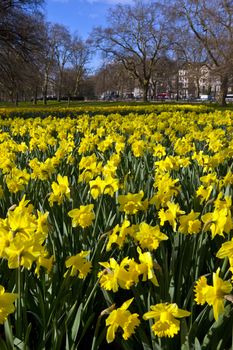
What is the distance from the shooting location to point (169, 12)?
3234 cm

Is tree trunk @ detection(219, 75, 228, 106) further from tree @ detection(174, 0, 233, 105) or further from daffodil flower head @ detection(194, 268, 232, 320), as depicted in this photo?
daffodil flower head @ detection(194, 268, 232, 320)

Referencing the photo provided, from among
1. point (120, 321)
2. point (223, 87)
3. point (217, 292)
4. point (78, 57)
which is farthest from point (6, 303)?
point (78, 57)

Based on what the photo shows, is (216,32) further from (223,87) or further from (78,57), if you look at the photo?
(78,57)

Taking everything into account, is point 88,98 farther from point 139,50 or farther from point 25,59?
point 25,59

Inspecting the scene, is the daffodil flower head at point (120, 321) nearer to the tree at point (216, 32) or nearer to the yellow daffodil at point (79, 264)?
the yellow daffodil at point (79, 264)

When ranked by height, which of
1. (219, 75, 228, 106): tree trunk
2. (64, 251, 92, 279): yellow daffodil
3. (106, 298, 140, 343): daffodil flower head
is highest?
(219, 75, 228, 106): tree trunk

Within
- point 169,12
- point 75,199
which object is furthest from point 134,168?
point 169,12

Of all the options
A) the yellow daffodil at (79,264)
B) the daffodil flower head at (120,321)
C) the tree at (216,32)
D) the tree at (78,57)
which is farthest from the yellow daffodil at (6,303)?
the tree at (78,57)

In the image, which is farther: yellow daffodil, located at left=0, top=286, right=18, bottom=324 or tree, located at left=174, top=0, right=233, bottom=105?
tree, located at left=174, top=0, right=233, bottom=105

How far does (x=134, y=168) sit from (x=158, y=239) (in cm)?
183

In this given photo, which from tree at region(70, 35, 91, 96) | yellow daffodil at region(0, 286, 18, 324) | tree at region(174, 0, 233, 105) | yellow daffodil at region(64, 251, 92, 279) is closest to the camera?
yellow daffodil at region(0, 286, 18, 324)

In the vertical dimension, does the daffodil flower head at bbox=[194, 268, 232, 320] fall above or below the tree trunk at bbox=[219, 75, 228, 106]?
below

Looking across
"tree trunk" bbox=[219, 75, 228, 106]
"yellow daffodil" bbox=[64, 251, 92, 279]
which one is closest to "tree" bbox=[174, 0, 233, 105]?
"tree trunk" bbox=[219, 75, 228, 106]

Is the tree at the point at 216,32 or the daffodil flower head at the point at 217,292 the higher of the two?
the tree at the point at 216,32
